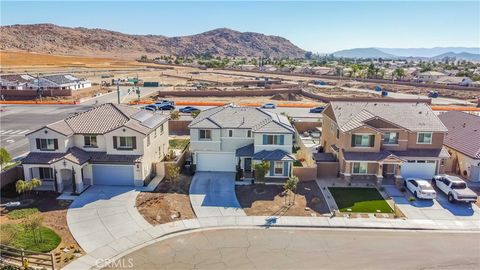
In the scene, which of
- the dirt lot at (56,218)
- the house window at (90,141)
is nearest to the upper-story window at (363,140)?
the house window at (90,141)

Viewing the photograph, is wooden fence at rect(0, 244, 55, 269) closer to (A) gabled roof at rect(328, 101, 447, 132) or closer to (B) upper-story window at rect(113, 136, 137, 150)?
(B) upper-story window at rect(113, 136, 137, 150)

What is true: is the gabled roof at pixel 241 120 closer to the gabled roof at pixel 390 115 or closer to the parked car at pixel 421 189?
the gabled roof at pixel 390 115

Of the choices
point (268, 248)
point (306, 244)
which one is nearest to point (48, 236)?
point (268, 248)

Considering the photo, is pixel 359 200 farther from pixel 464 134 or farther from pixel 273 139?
pixel 464 134

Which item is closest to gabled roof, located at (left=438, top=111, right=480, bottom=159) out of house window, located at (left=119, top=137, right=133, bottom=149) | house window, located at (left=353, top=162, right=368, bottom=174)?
house window, located at (left=353, top=162, right=368, bottom=174)

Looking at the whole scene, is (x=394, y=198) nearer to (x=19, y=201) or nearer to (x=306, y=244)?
(x=306, y=244)

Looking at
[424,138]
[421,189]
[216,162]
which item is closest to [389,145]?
[424,138]
